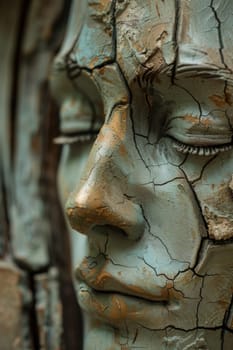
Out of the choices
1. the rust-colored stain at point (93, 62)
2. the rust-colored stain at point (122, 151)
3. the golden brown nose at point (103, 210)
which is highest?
the rust-colored stain at point (93, 62)

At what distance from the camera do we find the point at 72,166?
1.24 metres

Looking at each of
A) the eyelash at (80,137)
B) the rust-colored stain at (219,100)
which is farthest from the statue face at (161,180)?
the eyelash at (80,137)

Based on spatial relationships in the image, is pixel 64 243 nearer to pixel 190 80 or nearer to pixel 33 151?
pixel 33 151

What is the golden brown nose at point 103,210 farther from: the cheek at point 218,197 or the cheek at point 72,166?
the cheek at point 72,166

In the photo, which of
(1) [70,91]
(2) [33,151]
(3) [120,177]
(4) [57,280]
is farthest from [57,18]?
(3) [120,177]

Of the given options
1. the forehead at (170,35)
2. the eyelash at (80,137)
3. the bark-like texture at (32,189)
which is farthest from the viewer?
the bark-like texture at (32,189)

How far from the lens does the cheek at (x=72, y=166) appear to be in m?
1.21

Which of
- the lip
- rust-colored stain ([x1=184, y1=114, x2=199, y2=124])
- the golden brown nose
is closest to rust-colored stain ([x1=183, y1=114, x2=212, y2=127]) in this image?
rust-colored stain ([x1=184, y1=114, x2=199, y2=124])

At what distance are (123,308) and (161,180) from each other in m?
0.17

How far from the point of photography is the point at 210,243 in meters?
1.00

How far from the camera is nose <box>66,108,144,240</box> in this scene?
1001 millimetres

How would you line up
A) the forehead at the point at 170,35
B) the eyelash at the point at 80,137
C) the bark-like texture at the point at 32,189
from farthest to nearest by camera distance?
1. the bark-like texture at the point at 32,189
2. the eyelash at the point at 80,137
3. the forehead at the point at 170,35

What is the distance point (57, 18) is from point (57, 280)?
0.49 metres

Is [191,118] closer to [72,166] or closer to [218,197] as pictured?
[218,197]
